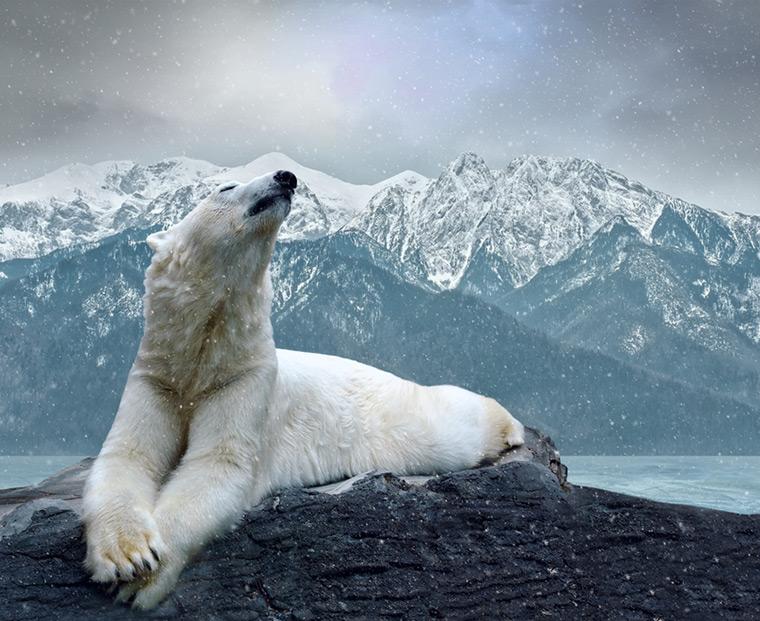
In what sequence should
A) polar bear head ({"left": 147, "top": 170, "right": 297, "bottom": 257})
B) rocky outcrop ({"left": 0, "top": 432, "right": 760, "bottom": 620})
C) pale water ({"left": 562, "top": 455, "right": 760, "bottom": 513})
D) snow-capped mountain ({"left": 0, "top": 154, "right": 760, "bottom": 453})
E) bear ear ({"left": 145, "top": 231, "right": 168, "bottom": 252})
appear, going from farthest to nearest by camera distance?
snow-capped mountain ({"left": 0, "top": 154, "right": 760, "bottom": 453})
pale water ({"left": 562, "top": 455, "right": 760, "bottom": 513})
bear ear ({"left": 145, "top": 231, "right": 168, "bottom": 252})
polar bear head ({"left": 147, "top": 170, "right": 297, "bottom": 257})
rocky outcrop ({"left": 0, "top": 432, "right": 760, "bottom": 620})

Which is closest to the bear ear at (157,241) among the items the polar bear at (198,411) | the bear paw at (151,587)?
the polar bear at (198,411)

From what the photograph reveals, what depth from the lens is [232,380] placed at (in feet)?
13.7

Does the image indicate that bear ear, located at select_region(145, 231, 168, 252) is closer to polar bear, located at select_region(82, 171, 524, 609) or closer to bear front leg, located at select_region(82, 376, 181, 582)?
polar bear, located at select_region(82, 171, 524, 609)

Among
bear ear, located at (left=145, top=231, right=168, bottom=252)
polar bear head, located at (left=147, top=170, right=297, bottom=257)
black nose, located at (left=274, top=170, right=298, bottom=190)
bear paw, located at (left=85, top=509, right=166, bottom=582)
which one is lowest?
bear paw, located at (left=85, top=509, right=166, bottom=582)

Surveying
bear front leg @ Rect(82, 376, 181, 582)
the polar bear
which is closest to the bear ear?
the polar bear

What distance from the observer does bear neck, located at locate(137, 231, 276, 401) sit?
404 cm

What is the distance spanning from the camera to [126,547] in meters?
3.47

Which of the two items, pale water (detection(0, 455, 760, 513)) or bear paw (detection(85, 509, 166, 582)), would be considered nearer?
bear paw (detection(85, 509, 166, 582))

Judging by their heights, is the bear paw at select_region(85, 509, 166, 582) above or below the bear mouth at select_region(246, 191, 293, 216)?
below

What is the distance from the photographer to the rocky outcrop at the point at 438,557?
3.85m

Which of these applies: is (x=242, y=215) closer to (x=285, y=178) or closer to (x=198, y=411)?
(x=285, y=178)

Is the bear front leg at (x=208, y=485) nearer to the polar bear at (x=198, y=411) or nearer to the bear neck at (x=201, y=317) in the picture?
the polar bear at (x=198, y=411)

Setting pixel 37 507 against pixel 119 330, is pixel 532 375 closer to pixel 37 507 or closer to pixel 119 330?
pixel 119 330

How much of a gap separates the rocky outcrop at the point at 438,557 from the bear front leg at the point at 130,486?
32 centimetres
